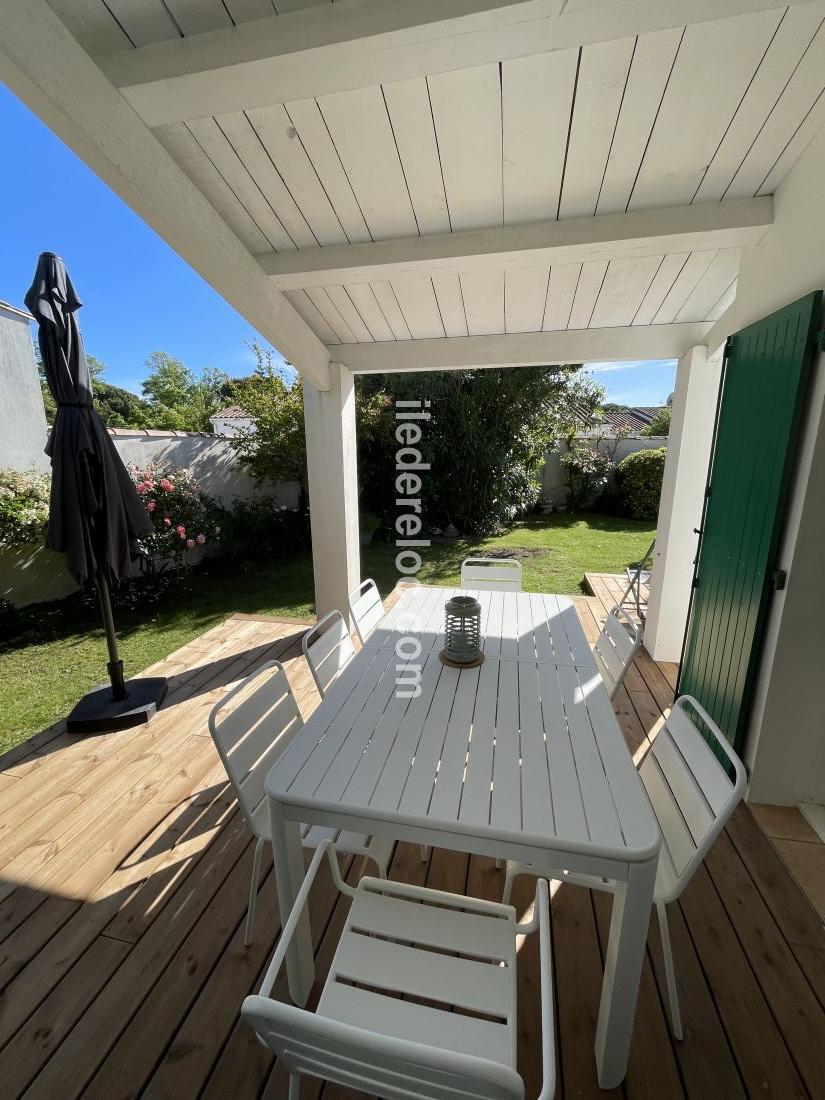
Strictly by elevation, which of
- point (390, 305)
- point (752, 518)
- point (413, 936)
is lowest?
point (413, 936)

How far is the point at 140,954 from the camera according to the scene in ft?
4.74

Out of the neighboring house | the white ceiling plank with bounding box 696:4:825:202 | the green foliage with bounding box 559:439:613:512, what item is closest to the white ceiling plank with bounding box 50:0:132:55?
the white ceiling plank with bounding box 696:4:825:202

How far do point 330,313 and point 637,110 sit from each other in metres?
1.99

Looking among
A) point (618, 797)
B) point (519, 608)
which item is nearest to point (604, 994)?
point (618, 797)

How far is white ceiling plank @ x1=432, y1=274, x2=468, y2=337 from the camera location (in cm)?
251

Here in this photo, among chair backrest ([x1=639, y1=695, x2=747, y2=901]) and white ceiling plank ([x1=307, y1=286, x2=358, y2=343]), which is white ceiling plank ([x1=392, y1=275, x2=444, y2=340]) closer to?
white ceiling plank ([x1=307, y1=286, x2=358, y2=343])

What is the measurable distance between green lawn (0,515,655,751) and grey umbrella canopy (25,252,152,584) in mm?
1160

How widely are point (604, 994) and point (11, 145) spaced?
18.4ft

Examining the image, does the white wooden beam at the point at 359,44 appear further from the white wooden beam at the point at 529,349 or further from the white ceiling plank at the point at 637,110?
the white wooden beam at the point at 529,349

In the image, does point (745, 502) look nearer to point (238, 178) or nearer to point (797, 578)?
point (797, 578)

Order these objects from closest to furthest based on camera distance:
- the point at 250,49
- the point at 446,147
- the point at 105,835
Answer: the point at 250,49 < the point at 446,147 < the point at 105,835

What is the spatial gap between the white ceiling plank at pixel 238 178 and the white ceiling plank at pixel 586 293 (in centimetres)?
156

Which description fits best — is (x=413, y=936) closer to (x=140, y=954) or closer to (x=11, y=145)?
(x=140, y=954)

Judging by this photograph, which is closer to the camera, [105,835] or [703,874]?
[703,874]
